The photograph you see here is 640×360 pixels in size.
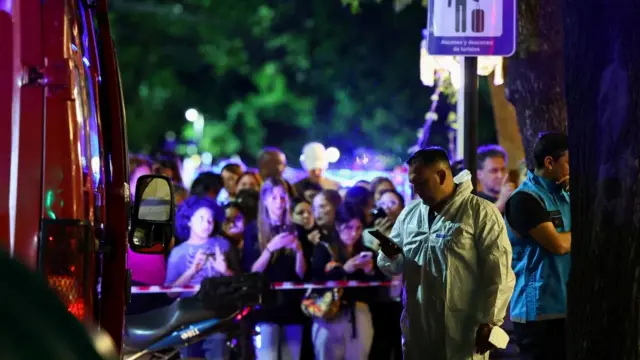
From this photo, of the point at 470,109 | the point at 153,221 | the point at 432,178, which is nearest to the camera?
the point at 153,221

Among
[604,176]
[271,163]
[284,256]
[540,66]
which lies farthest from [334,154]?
[604,176]

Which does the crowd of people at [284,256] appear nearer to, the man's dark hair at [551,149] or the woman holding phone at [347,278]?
the woman holding phone at [347,278]

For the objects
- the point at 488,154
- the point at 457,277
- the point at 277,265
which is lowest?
the point at 277,265

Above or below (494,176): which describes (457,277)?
below

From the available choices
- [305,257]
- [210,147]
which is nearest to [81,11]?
[305,257]

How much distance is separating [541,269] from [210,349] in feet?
10.0

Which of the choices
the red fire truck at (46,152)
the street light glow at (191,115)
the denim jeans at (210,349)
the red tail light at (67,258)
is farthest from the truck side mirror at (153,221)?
the street light glow at (191,115)

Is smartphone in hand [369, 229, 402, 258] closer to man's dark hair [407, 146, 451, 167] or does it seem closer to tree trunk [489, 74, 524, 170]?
man's dark hair [407, 146, 451, 167]

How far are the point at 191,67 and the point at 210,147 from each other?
222cm

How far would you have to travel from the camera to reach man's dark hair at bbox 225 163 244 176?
333 inches

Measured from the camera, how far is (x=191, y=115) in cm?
2012

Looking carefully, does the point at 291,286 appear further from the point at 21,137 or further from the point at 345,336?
the point at 21,137

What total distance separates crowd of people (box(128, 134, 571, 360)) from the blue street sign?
0.77m

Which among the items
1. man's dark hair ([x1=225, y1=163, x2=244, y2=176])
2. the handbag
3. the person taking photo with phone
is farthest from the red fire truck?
the person taking photo with phone
